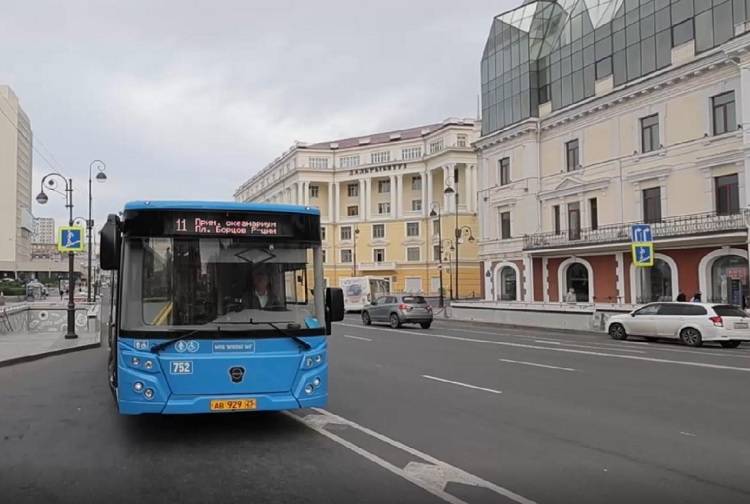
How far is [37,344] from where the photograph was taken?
770 inches

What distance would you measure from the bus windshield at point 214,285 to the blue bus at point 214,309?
0.04ft

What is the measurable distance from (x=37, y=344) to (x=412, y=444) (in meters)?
16.2

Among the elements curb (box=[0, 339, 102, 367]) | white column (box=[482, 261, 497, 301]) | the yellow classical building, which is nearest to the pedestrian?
white column (box=[482, 261, 497, 301])

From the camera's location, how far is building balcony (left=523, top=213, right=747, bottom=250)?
105 feet

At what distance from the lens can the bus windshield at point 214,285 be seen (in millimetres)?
7133

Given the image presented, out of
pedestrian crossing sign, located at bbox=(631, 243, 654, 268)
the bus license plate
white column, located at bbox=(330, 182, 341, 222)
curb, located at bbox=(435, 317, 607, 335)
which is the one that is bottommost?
curb, located at bbox=(435, 317, 607, 335)

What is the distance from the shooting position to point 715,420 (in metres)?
8.58

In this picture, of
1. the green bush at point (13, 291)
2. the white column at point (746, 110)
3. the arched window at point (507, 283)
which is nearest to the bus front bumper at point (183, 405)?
the white column at point (746, 110)

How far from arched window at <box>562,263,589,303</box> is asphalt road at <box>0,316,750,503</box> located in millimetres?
30052

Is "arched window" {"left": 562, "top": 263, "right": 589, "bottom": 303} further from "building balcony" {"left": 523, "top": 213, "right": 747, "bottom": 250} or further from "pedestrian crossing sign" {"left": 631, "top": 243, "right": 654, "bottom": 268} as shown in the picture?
"pedestrian crossing sign" {"left": 631, "top": 243, "right": 654, "bottom": 268}

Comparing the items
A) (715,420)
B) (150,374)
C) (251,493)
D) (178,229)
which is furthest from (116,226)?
(715,420)

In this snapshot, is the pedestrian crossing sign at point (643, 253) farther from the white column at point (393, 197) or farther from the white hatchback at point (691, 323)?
the white column at point (393, 197)

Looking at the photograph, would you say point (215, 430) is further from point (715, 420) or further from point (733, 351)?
point (733, 351)

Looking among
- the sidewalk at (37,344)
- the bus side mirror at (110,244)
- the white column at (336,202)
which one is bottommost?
Result: the sidewalk at (37,344)
